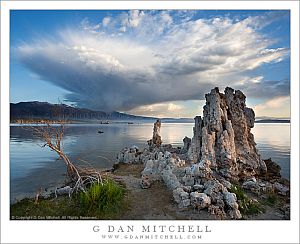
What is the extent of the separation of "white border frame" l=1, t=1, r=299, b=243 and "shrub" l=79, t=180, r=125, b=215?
20.5 inches

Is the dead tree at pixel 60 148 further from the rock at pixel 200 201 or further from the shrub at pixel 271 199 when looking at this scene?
Result: the shrub at pixel 271 199

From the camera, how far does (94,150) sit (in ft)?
57.9

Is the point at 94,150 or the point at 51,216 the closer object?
the point at 51,216

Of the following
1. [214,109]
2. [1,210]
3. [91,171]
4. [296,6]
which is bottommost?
[1,210]

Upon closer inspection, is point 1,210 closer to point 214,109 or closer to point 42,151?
point 214,109

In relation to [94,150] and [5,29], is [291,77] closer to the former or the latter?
[5,29]

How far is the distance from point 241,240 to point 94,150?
1372cm

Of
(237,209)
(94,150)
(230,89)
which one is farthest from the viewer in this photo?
(94,150)

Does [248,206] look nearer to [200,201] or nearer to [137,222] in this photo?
[200,201]

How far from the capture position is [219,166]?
976 centimetres

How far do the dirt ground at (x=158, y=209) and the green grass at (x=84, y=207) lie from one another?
35 centimetres

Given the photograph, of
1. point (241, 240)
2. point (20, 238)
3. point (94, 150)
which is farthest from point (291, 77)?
point (94, 150)

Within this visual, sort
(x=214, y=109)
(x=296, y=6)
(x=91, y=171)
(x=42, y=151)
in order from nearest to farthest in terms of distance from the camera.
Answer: (x=296, y=6) < (x=91, y=171) < (x=214, y=109) < (x=42, y=151)

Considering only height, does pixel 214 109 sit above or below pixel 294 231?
above
